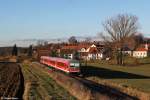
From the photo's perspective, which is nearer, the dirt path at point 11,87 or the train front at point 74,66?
the dirt path at point 11,87

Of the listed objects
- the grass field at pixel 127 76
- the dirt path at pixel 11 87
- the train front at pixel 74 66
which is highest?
the train front at pixel 74 66

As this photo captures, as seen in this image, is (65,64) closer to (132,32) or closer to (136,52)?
(132,32)

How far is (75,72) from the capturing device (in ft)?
207

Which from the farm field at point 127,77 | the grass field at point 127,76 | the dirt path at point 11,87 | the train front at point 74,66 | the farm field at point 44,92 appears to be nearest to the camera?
the farm field at point 44,92

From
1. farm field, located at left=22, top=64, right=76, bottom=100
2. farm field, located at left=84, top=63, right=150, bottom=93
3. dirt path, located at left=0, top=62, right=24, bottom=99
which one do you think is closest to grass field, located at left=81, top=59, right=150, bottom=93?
farm field, located at left=84, top=63, right=150, bottom=93

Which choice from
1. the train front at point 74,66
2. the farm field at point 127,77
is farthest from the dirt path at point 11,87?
the farm field at point 127,77

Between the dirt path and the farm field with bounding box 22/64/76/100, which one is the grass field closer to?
the farm field with bounding box 22/64/76/100

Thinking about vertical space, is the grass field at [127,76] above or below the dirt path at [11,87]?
below

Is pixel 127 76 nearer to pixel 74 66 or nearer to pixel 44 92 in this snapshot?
pixel 74 66

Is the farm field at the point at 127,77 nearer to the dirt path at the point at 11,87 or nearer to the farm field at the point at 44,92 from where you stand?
the farm field at the point at 44,92

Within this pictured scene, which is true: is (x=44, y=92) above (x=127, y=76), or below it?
above

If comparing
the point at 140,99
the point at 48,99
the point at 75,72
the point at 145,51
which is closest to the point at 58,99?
the point at 48,99

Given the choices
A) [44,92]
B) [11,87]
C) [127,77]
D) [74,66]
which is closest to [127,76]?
[127,77]

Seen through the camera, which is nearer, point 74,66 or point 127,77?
point 127,77
